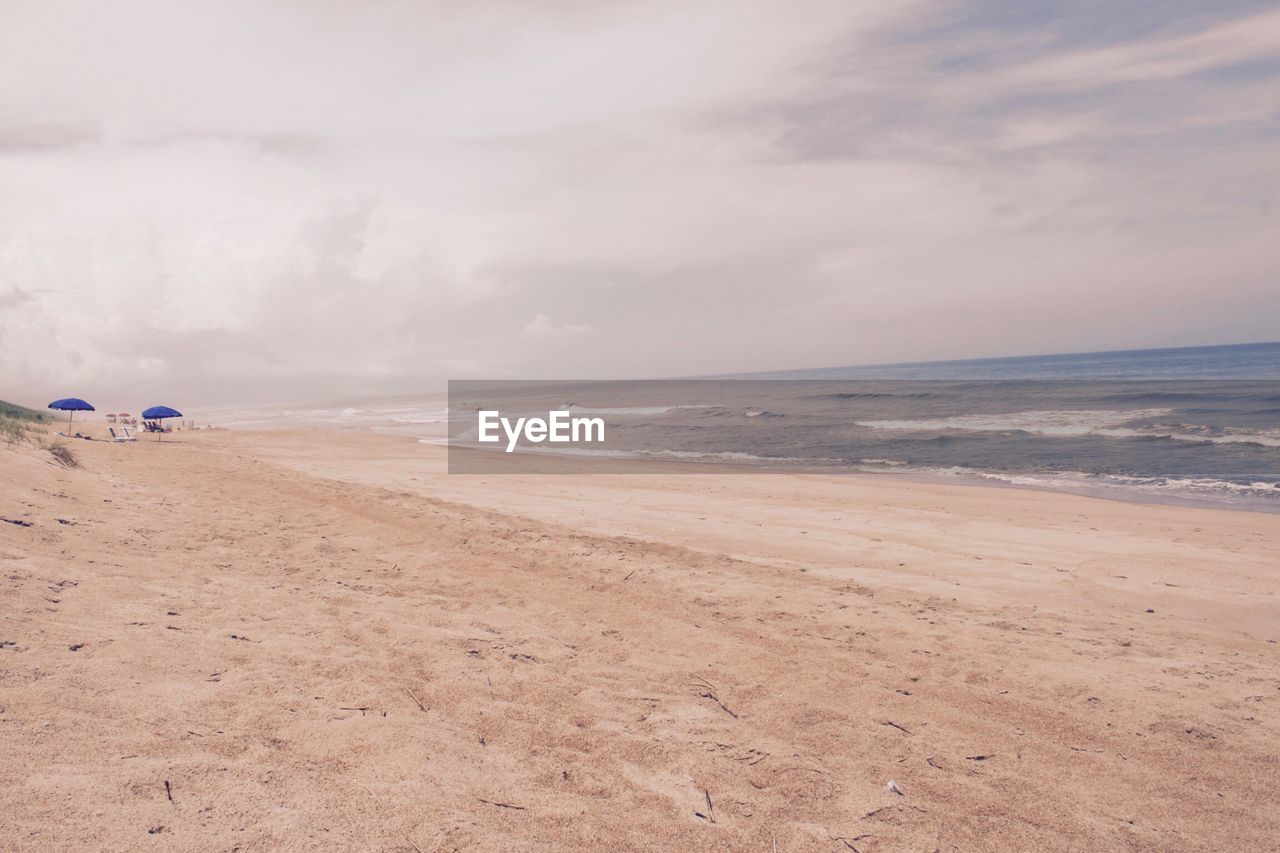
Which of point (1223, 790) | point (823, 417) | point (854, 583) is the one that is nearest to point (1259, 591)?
point (854, 583)

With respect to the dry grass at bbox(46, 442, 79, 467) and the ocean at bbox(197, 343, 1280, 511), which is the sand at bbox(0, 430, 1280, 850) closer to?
the dry grass at bbox(46, 442, 79, 467)

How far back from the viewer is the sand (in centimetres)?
338

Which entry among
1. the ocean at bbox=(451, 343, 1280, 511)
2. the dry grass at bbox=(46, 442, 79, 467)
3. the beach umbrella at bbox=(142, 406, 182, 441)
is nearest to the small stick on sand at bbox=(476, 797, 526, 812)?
the dry grass at bbox=(46, 442, 79, 467)

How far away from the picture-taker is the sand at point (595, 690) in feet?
11.1

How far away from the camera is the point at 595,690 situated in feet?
16.6

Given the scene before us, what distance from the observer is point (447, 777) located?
12.0 feet

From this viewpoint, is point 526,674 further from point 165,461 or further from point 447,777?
point 165,461

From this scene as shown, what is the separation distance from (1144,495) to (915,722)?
16607 mm

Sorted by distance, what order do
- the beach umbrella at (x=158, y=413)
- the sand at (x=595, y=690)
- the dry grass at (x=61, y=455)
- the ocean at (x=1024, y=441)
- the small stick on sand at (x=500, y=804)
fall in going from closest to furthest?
the sand at (x=595, y=690)
the small stick on sand at (x=500, y=804)
the dry grass at (x=61, y=455)
the ocean at (x=1024, y=441)
the beach umbrella at (x=158, y=413)

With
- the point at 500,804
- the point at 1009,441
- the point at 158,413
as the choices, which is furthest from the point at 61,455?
the point at 1009,441

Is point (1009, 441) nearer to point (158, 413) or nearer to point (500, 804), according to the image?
point (500, 804)

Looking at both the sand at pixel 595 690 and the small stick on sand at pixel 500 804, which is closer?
the sand at pixel 595 690

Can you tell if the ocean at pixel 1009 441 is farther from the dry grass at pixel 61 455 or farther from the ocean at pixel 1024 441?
the dry grass at pixel 61 455

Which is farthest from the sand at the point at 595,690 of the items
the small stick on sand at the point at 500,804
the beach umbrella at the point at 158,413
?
the beach umbrella at the point at 158,413
